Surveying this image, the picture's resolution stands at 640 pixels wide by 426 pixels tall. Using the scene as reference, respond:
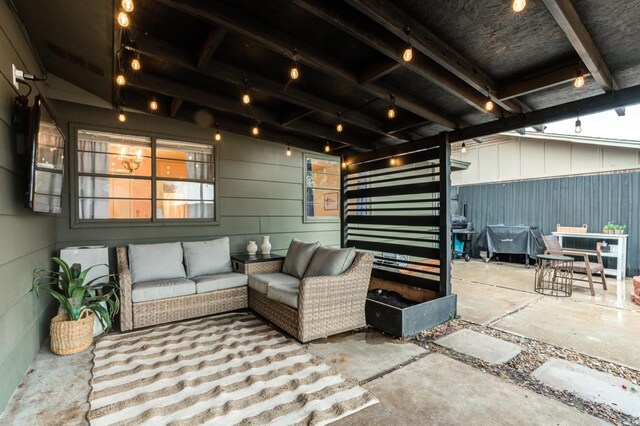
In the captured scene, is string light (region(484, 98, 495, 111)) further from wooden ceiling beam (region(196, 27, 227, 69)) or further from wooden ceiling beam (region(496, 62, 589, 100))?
wooden ceiling beam (region(196, 27, 227, 69))

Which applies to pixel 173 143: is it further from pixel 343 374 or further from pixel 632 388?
pixel 632 388

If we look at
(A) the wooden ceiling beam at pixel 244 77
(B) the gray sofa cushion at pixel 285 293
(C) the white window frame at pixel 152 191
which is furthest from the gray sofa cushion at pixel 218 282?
(A) the wooden ceiling beam at pixel 244 77

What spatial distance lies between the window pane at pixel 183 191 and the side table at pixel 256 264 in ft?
3.45

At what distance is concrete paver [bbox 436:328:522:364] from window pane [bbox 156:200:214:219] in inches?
139

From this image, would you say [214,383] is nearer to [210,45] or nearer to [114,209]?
[210,45]

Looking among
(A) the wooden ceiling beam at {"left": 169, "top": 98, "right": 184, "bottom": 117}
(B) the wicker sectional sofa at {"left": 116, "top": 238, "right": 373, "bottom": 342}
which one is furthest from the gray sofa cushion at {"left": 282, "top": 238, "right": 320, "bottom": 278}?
(A) the wooden ceiling beam at {"left": 169, "top": 98, "right": 184, "bottom": 117}

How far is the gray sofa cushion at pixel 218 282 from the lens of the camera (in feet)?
12.0

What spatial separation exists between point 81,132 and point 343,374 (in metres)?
4.05

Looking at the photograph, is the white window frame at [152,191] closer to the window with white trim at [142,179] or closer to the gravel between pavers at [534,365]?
the window with white trim at [142,179]

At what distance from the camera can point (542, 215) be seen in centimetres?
782

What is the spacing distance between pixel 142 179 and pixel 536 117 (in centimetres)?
486

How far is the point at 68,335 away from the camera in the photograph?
2.70 metres

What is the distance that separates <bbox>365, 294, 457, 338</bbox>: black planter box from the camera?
126 inches

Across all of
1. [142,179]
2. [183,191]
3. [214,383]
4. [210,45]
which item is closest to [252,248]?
[183,191]
